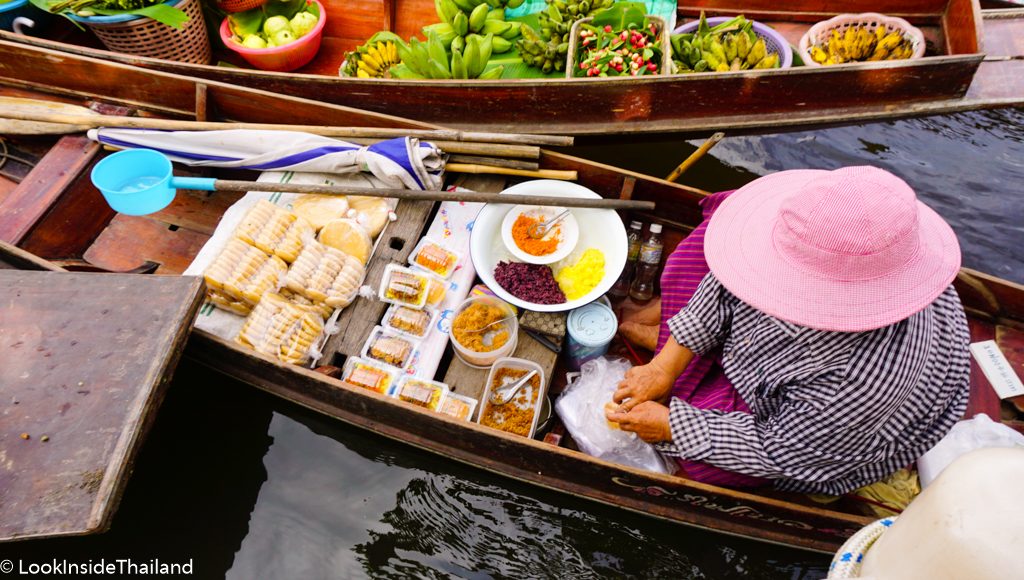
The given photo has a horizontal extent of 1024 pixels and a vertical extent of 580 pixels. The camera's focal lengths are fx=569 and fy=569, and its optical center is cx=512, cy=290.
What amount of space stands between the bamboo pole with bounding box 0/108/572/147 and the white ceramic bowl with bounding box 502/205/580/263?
0.40 meters

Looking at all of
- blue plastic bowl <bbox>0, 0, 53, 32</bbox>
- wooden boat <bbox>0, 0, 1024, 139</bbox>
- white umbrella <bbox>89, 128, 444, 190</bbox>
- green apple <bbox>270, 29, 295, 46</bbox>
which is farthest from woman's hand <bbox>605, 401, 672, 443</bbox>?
blue plastic bowl <bbox>0, 0, 53, 32</bbox>

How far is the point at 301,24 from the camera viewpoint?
445cm

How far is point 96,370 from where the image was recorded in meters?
2.36

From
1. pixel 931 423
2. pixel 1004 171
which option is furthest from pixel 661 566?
pixel 1004 171

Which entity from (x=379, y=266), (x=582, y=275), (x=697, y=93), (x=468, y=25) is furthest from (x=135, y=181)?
(x=697, y=93)

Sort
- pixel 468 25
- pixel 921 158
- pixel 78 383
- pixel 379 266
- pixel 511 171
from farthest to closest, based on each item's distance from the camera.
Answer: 1. pixel 921 158
2. pixel 468 25
3. pixel 511 171
4. pixel 379 266
5. pixel 78 383

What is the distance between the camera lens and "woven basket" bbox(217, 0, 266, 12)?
4.43 meters

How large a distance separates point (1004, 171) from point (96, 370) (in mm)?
6239

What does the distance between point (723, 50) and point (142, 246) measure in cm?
401

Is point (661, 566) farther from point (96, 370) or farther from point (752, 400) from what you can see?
point (96, 370)

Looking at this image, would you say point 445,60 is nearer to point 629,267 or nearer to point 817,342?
point 629,267

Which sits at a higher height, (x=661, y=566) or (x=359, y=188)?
(x=359, y=188)

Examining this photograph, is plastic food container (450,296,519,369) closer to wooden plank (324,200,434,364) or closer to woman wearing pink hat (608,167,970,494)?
wooden plank (324,200,434,364)

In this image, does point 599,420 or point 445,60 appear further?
point 445,60
